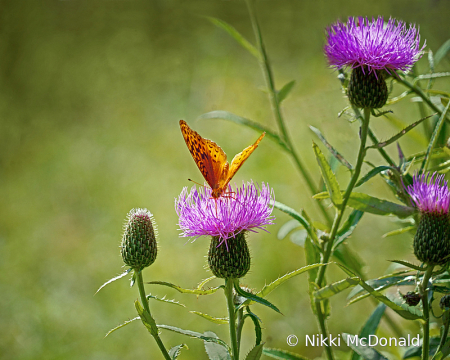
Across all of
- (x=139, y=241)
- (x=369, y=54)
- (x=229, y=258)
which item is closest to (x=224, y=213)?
(x=229, y=258)

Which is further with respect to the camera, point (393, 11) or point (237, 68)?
point (237, 68)

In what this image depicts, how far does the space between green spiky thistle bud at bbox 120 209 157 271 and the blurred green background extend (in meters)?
1.75

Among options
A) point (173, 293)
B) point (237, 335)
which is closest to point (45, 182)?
point (173, 293)

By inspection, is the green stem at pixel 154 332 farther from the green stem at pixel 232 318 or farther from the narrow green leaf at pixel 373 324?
the narrow green leaf at pixel 373 324

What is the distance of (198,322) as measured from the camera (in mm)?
4121

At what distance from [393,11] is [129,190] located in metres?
3.64

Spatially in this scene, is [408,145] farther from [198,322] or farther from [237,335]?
[237,335]

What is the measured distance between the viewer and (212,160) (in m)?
1.74

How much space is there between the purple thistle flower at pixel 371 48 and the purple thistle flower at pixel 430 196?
47 centimetres

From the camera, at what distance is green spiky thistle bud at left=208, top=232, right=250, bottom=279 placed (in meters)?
1.63

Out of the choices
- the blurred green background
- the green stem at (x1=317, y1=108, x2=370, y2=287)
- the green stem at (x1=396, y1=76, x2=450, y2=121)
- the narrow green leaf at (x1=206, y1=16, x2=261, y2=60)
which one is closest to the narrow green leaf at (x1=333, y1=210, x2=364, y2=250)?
the green stem at (x1=317, y1=108, x2=370, y2=287)

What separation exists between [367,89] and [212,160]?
677mm

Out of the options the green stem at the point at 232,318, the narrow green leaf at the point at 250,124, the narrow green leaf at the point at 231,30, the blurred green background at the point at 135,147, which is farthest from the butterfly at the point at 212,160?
the blurred green background at the point at 135,147

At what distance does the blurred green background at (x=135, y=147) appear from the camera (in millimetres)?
4078
